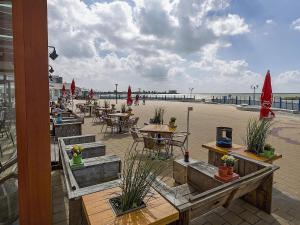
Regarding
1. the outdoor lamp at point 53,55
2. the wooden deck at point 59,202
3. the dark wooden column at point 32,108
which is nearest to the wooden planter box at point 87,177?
the dark wooden column at point 32,108

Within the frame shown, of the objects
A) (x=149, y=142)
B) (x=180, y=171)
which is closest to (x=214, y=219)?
(x=180, y=171)

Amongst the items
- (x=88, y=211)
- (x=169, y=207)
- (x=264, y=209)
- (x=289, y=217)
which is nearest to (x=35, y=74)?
(x=88, y=211)

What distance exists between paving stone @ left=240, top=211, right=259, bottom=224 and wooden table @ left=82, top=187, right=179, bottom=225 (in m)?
1.43

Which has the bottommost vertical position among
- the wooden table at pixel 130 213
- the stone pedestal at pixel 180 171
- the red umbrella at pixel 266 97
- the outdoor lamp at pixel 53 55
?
the stone pedestal at pixel 180 171

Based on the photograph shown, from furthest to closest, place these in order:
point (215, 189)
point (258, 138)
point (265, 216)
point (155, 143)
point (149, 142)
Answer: point (155, 143) < point (149, 142) < point (258, 138) < point (265, 216) < point (215, 189)

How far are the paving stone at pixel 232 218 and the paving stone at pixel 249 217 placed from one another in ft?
0.28

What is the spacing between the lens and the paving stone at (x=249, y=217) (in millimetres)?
2561

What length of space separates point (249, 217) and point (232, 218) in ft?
0.78

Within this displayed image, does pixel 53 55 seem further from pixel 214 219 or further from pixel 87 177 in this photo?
pixel 214 219

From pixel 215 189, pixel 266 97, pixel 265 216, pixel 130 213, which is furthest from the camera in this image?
pixel 266 97

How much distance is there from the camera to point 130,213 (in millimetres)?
1715

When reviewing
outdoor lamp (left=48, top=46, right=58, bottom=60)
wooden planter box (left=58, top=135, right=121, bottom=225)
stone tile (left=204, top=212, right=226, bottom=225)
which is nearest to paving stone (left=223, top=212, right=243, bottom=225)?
stone tile (left=204, top=212, right=226, bottom=225)

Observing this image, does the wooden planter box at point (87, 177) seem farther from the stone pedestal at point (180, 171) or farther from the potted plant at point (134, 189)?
the stone pedestal at point (180, 171)

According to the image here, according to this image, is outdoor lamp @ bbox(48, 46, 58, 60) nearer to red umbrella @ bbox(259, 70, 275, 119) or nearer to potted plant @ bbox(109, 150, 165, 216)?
red umbrella @ bbox(259, 70, 275, 119)
